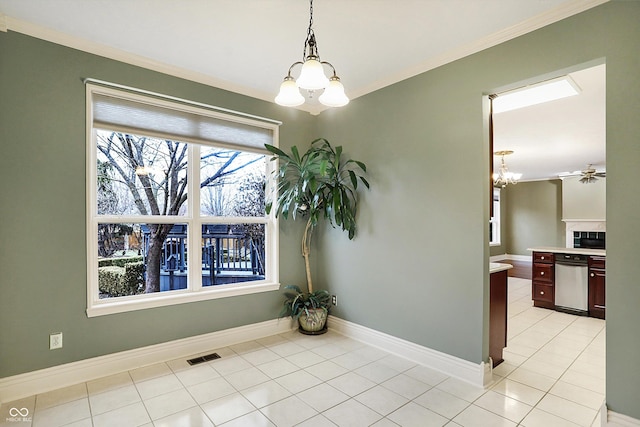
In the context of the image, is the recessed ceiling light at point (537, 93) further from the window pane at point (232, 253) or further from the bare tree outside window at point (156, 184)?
the window pane at point (232, 253)

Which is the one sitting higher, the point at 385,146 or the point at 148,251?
the point at 385,146

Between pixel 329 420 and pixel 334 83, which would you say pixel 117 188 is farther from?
pixel 329 420

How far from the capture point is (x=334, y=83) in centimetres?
196

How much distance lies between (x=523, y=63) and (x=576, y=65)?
329 mm

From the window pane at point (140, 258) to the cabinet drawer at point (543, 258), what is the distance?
16.5ft

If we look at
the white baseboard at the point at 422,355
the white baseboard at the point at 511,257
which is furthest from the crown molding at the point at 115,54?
the white baseboard at the point at 511,257

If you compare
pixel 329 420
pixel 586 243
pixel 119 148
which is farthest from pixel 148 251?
pixel 586 243

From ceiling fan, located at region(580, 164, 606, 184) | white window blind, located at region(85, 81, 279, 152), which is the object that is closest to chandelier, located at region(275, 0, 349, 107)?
white window blind, located at region(85, 81, 279, 152)

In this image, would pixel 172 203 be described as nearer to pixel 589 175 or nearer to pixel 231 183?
pixel 231 183

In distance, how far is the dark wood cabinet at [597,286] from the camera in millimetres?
4383

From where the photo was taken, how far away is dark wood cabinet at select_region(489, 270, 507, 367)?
2.79 meters

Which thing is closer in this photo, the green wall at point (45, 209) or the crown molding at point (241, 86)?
the crown molding at point (241, 86)

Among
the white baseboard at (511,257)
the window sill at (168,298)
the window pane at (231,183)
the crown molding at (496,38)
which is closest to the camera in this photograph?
the crown molding at (496,38)

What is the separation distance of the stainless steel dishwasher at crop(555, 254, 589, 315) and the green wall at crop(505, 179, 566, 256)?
19.1 feet
